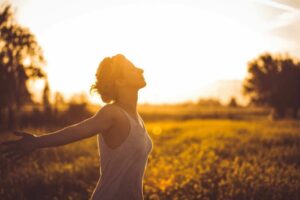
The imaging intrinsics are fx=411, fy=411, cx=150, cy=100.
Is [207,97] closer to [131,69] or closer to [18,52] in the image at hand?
[18,52]

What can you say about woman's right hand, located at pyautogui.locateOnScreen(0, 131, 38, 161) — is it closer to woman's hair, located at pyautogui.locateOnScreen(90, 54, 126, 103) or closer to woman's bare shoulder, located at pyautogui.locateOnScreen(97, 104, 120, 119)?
woman's bare shoulder, located at pyautogui.locateOnScreen(97, 104, 120, 119)

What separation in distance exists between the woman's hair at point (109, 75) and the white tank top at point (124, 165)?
294 mm

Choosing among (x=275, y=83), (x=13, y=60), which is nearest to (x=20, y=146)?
(x=13, y=60)

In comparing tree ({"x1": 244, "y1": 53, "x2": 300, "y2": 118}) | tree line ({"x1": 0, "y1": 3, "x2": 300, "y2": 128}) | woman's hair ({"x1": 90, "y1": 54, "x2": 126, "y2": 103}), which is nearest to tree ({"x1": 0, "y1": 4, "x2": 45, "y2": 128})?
tree line ({"x1": 0, "y1": 3, "x2": 300, "y2": 128})

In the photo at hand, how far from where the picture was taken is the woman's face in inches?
119

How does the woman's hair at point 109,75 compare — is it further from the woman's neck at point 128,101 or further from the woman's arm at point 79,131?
the woman's arm at point 79,131

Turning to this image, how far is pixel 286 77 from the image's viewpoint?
63969mm

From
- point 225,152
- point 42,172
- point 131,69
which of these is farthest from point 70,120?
point 131,69

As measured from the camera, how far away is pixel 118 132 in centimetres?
279

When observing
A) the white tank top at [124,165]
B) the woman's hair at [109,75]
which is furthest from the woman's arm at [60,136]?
the woman's hair at [109,75]

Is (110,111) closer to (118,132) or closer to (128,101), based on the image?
(118,132)

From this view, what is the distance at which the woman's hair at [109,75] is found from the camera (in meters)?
3.03

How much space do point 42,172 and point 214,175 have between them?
380cm

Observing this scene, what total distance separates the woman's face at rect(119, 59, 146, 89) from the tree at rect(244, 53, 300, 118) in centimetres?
6277
